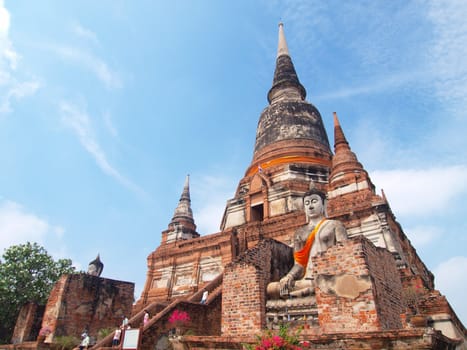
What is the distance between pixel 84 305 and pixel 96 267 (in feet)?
28.3

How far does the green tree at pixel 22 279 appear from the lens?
644 inches

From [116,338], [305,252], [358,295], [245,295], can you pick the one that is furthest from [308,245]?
[116,338]

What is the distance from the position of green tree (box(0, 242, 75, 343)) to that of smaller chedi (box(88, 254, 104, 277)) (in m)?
1.36

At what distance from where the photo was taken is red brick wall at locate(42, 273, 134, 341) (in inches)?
419

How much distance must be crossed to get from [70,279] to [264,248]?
23.1ft

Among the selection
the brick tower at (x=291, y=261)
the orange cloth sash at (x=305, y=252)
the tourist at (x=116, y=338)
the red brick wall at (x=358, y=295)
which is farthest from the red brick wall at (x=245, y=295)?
the tourist at (x=116, y=338)

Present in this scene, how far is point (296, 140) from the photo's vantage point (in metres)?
20.6

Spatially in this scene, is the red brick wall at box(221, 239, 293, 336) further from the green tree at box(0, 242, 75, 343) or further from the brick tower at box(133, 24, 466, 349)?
the green tree at box(0, 242, 75, 343)

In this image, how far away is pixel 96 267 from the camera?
19312 mm

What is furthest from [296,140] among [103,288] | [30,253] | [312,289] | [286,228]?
[30,253]

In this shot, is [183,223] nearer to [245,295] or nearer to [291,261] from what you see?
[291,261]

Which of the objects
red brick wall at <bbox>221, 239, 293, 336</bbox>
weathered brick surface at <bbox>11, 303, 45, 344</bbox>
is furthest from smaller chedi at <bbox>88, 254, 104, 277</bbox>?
red brick wall at <bbox>221, 239, 293, 336</bbox>

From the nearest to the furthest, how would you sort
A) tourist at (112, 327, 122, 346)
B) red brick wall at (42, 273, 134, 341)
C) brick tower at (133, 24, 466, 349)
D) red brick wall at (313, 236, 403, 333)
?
red brick wall at (313, 236, 403, 333), brick tower at (133, 24, 466, 349), tourist at (112, 327, 122, 346), red brick wall at (42, 273, 134, 341)

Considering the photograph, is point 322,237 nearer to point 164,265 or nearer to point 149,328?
point 149,328
